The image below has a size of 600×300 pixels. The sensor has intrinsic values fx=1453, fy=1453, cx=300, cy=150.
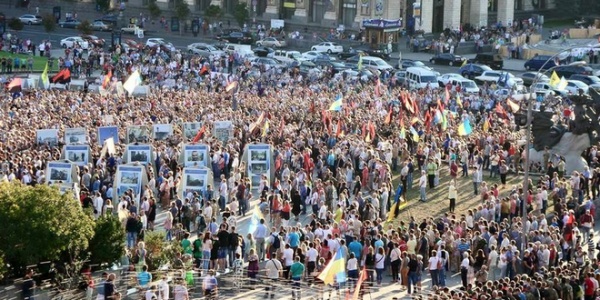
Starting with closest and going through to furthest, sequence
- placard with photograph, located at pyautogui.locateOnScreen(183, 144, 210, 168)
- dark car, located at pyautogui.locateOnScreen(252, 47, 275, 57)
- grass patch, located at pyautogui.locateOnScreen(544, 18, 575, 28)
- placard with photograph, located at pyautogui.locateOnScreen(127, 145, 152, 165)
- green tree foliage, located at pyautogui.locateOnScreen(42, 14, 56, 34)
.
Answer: placard with photograph, located at pyautogui.locateOnScreen(127, 145, 152, 165) → placard with photograph, located at pyautogui.locateOnScreen(183, 144, 210, 168) → dark car, located at pyautogui.locateOnScreen(252, 47, 275, 57) → green tree foliage, located at pyautogui.locateOnScreen(42, 14, 56, 34) → grass patch, located at pyautogui.locateOnScreen(544, 18, 575, 28)

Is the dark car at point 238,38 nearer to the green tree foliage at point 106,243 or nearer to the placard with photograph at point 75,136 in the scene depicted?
the placard with photograph at point 75,136

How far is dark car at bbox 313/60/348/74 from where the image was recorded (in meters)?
71.4

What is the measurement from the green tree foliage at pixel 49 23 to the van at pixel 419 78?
28076mm

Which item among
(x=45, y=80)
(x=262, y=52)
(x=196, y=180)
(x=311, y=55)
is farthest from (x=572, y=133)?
(x=262, y=52)

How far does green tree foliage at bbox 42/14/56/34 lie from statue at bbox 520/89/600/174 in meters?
46.8

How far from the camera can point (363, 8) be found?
88875mm

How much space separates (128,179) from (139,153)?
330 cm

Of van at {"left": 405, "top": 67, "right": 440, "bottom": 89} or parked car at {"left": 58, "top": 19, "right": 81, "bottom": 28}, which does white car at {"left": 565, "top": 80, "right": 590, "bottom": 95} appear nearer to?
van at {"left": 405, "top": 67, "right": 440, "bottom": 89}

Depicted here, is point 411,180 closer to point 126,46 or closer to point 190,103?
point 190,103

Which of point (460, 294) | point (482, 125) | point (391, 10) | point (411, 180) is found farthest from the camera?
point (391, 10)

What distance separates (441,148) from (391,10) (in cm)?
4071

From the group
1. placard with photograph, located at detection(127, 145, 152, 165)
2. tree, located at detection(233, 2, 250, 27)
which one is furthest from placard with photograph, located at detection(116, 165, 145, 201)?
tree, located at detection(233, 2, 250, 27)

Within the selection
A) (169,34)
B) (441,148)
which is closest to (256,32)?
(169,34)

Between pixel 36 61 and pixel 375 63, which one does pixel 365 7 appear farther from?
pixel 36 61
